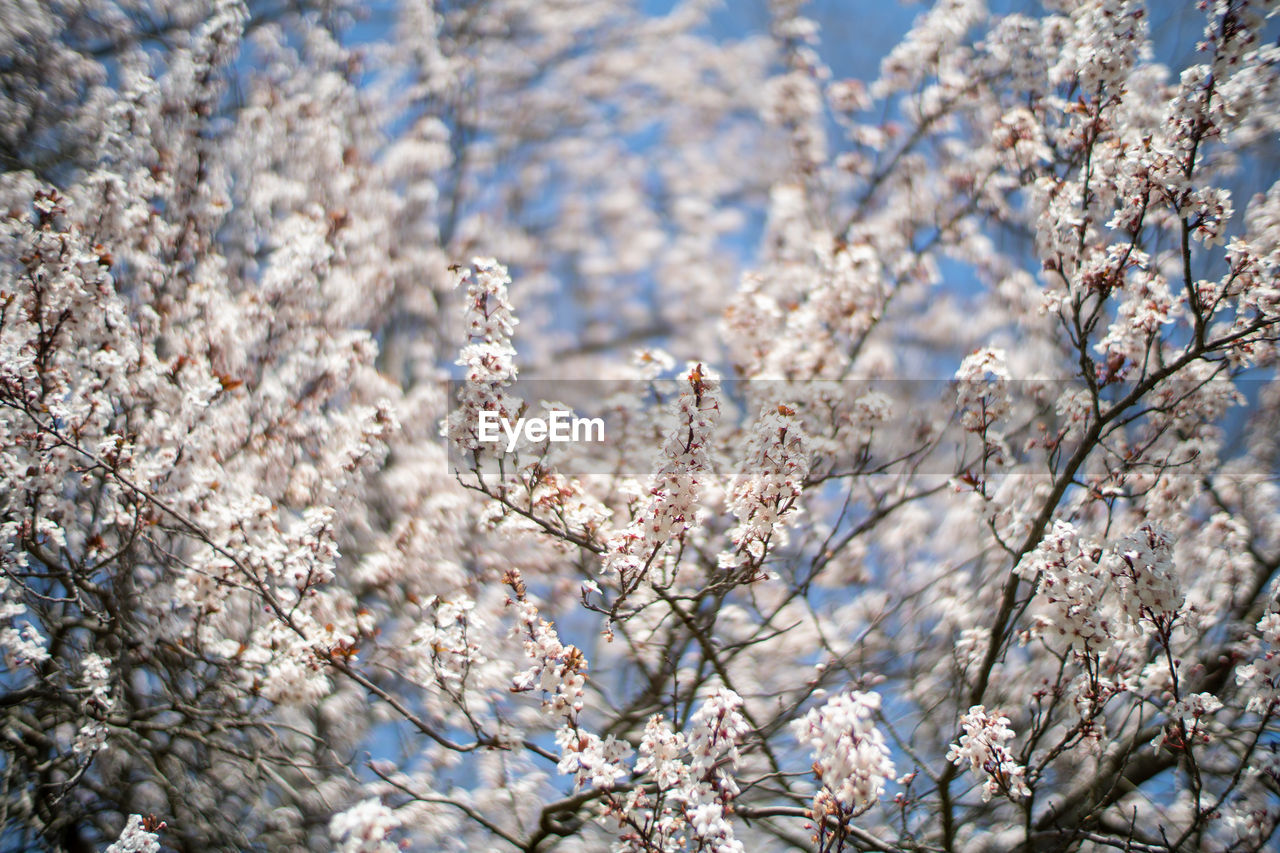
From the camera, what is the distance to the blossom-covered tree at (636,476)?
108 inches

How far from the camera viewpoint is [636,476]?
3.75m

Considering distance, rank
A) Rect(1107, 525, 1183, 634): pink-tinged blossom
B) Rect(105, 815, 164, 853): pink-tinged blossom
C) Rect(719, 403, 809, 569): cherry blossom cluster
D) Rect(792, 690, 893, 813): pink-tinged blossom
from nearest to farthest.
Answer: Rect(792, 690, 893, 813): pink-tinged blossom → Rect(1107, 525, 1183, 634): pink-tinged blossom → Rect(719, 403, 809, 569): cherry blossom cluster → Rect(105, 815, 164, 853): pink-tinged blossom

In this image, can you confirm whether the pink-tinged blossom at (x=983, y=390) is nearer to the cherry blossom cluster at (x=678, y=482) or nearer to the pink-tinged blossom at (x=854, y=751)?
the cherry blossom cluster at (x=678, y=482)

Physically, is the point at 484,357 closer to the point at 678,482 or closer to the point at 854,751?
the point at 678,482

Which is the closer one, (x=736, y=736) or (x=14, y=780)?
(x=736, y=736)

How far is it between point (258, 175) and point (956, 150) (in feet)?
18.2

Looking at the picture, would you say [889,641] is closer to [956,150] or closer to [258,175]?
[956,150]

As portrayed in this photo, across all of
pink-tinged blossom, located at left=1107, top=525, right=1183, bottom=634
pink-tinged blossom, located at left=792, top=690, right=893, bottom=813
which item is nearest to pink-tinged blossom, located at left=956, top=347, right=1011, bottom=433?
pink-tinged blossom, located at left=1107, top=525, right=1183, bottom=634

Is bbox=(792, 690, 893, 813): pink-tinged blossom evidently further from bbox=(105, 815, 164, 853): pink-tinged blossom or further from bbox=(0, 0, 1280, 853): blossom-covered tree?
bbox=(105, 815, 164, 853): pink-tinged blossom

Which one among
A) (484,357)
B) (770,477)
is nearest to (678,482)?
(770,477)

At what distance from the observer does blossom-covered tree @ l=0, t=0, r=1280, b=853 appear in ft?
9.02

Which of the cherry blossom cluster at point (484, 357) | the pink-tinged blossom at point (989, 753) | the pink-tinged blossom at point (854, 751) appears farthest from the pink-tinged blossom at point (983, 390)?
the cherry blossom cluster at point (484, 357)

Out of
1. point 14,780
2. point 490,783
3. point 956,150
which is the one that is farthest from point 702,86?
point 14,780

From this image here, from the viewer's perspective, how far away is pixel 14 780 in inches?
164
